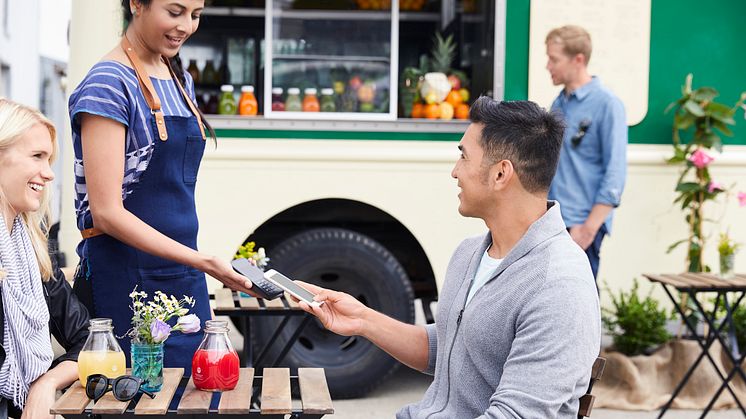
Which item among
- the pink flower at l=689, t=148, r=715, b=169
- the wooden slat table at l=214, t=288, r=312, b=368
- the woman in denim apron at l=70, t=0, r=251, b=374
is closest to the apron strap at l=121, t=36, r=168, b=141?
the woman in denim apron at l=70, t=0, r=251, b=374

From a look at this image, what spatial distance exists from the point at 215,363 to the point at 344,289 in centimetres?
306

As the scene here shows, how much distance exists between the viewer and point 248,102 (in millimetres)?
5430

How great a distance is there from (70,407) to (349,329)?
66cm

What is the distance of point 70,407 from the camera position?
7.61 ft

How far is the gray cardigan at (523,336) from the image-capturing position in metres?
2.12

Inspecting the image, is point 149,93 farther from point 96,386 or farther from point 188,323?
point 96,386

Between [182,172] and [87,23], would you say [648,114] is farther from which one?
[182,172]

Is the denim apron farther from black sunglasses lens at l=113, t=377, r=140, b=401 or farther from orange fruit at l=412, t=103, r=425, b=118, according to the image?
orange fruit at l=412, t=103, r=425, b=118

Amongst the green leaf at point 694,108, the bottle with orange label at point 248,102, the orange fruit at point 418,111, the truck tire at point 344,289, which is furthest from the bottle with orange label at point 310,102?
the green leaf at point 694,108

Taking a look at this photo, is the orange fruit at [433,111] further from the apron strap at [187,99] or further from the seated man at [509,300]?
the seated man at [509,300]

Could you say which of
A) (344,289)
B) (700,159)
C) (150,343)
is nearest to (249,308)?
(344,289)

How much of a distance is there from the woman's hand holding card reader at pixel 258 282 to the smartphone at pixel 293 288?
1 cm

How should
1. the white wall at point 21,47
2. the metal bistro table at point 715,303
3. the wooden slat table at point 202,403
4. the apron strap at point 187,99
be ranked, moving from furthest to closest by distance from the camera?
the white wall at point 21,47 < the metal bistro table at point 715,303 < the apron strap at point 187,99 < the wooden slat table at point 202,403

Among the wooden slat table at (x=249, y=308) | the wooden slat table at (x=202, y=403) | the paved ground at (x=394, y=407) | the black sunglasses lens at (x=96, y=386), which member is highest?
the black sunglasses lens at (x=96, y=386)
